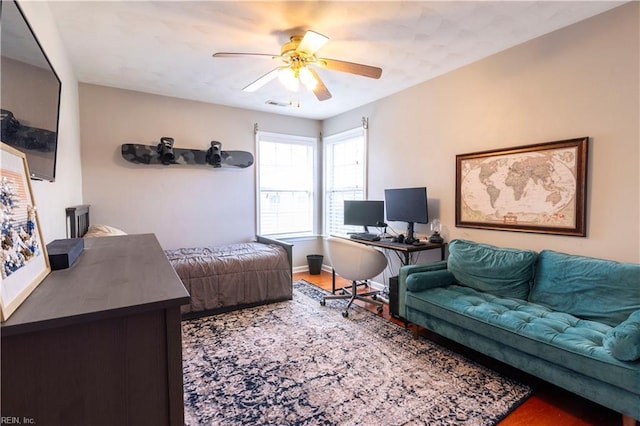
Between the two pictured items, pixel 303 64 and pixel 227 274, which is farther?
pixel 227 274

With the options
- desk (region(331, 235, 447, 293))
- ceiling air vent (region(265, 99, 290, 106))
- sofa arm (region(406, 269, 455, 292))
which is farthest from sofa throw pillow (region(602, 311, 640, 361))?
ceiling air vent (region(265, 99, 290, 106))

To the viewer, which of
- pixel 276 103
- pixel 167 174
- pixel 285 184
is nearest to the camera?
pixel 167 174

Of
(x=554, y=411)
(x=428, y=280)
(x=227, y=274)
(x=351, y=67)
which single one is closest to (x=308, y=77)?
(x=351, y=67)

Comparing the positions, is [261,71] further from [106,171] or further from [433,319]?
[433,319]

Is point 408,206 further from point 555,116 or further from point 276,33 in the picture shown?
point 276,33

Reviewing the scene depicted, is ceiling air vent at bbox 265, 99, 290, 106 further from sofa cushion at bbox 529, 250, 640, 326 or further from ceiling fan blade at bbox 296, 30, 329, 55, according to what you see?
sofa cushion at bbox 529, 250, 640, 326

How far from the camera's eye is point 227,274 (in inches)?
138

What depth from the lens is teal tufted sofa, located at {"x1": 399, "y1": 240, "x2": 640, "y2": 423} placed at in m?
1.68

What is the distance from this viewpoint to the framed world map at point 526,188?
2.50m

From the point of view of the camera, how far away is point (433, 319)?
8.72 ft

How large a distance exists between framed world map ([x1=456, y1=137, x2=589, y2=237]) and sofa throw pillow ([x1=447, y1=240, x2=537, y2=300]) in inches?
12.0

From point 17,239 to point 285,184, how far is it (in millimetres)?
4455

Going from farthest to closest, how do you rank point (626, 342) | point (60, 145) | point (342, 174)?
point (342, 174), point (60, 145), point (626, 342)

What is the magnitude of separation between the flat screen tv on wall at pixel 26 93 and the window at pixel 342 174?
365 centimetres
